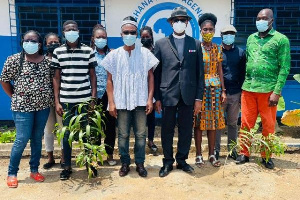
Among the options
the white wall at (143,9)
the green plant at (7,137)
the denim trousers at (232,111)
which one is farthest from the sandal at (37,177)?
the white wall at (143,9)

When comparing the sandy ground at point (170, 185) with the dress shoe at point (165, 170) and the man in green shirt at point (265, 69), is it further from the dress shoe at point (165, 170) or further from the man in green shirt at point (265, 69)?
the man in green shirt at point (265, 69)

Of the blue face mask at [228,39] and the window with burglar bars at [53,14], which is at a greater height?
the window with burglar bars at [53,14]

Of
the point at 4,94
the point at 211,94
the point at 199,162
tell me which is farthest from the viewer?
the point at 4,94

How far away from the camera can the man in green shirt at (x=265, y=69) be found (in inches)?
163

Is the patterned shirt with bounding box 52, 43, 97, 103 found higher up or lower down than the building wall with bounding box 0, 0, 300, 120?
lower down

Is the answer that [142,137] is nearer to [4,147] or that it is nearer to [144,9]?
[4,147]

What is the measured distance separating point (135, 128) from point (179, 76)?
860 mm

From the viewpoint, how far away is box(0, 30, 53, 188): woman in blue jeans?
3.80 meters

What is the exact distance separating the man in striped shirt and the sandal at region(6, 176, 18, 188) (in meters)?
0.83

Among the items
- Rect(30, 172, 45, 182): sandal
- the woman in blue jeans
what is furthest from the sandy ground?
the woman in blue jeans

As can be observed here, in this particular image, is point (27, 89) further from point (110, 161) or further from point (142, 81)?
point (110, 161)

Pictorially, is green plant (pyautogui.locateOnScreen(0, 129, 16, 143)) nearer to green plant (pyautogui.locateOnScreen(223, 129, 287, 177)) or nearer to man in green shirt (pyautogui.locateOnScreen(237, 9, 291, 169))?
green plant (pyautogui.locateOnScreen(223, 129, 287, 177))

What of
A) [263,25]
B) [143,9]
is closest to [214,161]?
[263,25]

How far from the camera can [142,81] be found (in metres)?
3.93
